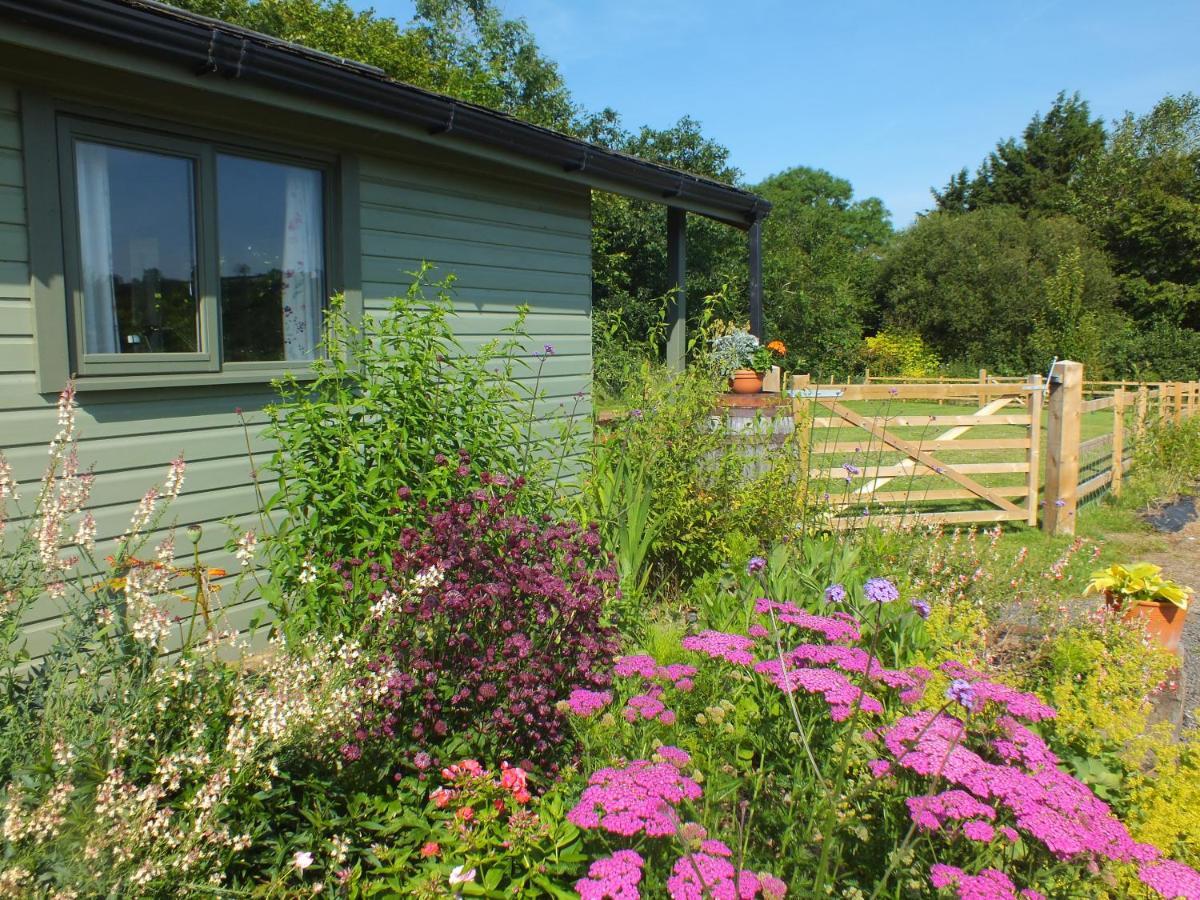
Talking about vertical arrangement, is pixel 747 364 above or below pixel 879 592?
above

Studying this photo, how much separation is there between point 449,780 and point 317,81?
355 centimetres

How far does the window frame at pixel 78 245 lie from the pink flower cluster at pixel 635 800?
109 inches

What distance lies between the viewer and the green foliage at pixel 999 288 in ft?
95.5

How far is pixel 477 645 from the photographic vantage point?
94.4 inches

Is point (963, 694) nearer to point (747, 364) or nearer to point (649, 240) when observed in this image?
point (747, 364)

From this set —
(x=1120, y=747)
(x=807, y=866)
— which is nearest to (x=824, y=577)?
(x=1120, y=747)

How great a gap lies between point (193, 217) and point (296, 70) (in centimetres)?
92

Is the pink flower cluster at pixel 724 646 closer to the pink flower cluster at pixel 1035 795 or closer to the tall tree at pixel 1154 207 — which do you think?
the pink flower cluster at pixel 1035 795

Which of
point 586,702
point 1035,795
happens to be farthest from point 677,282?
point 1035,795

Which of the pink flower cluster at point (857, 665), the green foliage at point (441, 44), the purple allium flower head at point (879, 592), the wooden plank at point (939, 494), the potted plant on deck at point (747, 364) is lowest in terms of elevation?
the wooden plank at point (939, 494)

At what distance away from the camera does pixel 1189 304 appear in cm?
3048

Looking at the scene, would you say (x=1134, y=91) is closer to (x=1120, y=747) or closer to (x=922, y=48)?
(x=922, y=48)

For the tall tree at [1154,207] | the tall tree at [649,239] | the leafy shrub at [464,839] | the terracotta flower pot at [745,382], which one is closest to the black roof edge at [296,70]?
the terracotta flower pot at [745,382]

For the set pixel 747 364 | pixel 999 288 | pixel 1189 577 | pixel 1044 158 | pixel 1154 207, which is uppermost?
pixel 1044 158
